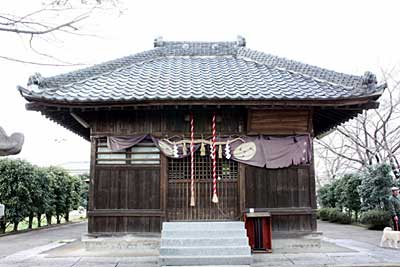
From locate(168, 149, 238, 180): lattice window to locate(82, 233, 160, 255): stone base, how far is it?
1568 millimetres

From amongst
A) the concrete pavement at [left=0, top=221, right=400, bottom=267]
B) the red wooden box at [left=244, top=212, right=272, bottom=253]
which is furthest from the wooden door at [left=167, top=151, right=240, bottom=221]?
the concrete pavement at [left=0, top=221, right=400, bottom=267]

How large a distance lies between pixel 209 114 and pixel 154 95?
1534mm

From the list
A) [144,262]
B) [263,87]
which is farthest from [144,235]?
[263,87]

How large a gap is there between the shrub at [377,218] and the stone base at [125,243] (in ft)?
36.2

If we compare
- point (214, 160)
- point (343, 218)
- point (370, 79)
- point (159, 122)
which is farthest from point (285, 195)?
point (343, 218)

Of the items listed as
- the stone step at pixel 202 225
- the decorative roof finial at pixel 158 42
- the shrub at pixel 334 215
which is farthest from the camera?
the shrub at pixel 334 215

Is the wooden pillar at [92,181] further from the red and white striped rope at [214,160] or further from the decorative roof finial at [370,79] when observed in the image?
the decorative roof finial at [370,79]

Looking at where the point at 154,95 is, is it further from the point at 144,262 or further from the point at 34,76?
the point at 144,262

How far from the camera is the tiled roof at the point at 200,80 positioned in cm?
802

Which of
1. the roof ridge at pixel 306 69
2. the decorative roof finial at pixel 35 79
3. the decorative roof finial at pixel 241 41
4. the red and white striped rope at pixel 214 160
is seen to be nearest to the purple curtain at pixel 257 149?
the red and white striped rope at pixel 214 160

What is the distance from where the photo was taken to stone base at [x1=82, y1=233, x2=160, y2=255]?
827 cm

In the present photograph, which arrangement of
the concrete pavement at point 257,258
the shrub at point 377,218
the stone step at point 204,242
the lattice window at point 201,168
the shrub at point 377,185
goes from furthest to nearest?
1. the shrub at point 377,185
2. the shrub at point 377,218
3. the lattice window at point 201,168
4. the stone step at point 204,242
5. the concrete pavement at point 257,258

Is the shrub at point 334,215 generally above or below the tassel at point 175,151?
below

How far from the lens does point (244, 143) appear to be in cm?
870
